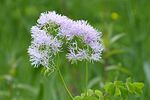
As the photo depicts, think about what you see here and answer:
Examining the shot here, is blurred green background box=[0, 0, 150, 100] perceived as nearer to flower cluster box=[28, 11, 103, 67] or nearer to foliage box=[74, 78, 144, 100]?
foliage box=[74, 78, 144, 100]

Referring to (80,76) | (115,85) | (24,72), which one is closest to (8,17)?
(24,72)

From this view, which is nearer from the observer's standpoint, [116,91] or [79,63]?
[116,91]

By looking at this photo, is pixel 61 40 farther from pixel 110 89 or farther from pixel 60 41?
pixel 110 89

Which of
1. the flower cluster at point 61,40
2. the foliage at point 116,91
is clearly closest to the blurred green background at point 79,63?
the foliage at point 116,91

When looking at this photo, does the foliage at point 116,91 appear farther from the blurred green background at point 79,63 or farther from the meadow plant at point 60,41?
the blurred green background at point 79,63

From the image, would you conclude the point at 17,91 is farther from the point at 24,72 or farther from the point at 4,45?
the point at 4,45

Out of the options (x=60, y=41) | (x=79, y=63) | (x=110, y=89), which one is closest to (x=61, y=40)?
(x=60, y=41)
